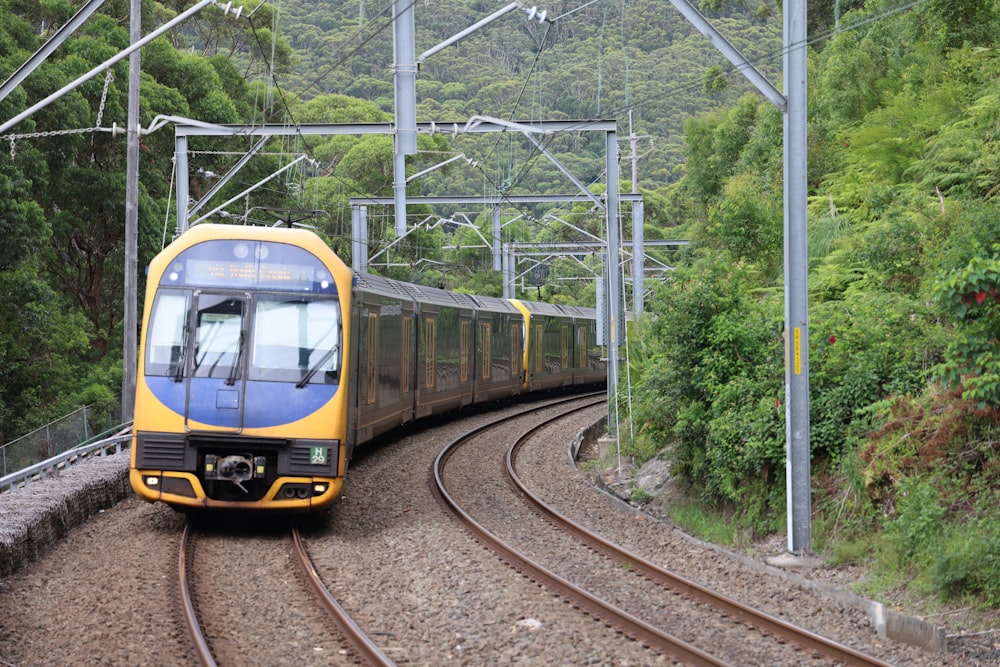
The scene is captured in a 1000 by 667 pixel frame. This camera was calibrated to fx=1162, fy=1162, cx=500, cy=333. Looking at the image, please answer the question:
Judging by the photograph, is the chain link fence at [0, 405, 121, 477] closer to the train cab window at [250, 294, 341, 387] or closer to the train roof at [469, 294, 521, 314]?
the train cab window at [250, 294, 341, 387]

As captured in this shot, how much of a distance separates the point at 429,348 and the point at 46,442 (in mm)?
7215

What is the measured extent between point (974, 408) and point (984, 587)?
200cm

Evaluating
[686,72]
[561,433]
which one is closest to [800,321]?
[561,433]

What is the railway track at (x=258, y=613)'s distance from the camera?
8000mm

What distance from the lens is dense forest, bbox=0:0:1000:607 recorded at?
1056cm

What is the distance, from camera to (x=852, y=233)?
18.1 m

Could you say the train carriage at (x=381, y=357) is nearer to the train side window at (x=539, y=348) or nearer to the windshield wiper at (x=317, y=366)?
the windshield wiper at (x=317, y=366)

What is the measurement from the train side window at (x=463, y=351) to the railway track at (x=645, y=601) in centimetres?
1130

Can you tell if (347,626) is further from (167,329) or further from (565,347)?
(565,347)

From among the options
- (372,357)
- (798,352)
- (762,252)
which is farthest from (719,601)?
(762,252)

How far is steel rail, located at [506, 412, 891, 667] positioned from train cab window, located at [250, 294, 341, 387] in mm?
3332

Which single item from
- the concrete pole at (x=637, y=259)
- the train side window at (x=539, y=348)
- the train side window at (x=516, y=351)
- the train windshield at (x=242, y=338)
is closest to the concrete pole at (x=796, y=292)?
the train windshield at (x=242, y=338)

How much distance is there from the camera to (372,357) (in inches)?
652

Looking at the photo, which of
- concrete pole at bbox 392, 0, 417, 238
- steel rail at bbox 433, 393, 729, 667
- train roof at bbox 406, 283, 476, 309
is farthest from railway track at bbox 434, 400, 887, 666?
train roof at bbox 406, 283, 476, 309
